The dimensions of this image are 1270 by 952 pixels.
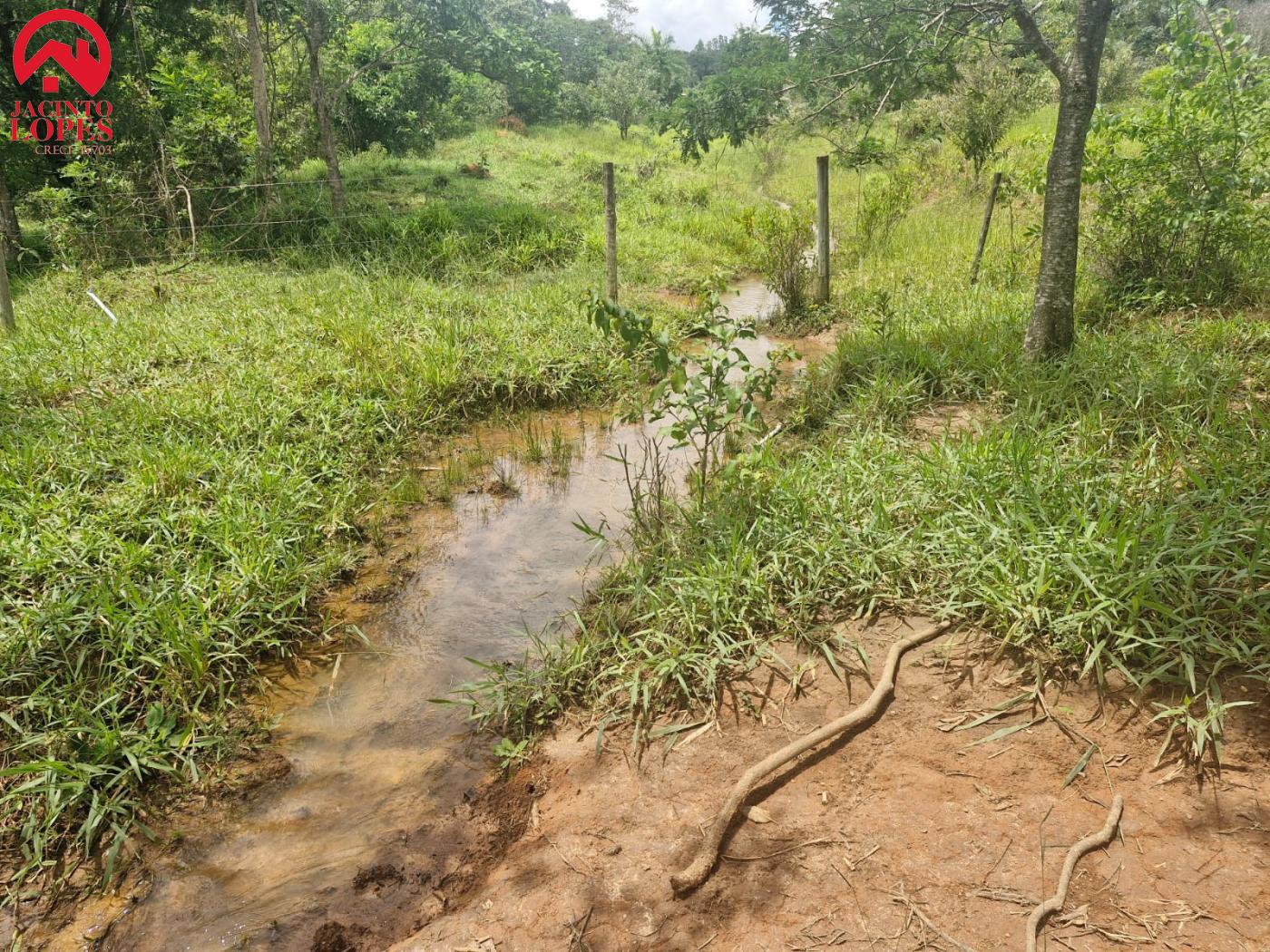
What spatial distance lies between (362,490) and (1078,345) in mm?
4718

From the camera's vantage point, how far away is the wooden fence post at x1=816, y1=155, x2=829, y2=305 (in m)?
7.23

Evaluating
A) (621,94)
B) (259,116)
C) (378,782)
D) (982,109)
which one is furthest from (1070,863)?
(621,94)

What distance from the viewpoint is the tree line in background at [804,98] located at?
457cm

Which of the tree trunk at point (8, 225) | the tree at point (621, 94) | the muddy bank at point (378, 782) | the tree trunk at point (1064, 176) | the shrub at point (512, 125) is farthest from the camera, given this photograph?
the tree at point (621, 94)

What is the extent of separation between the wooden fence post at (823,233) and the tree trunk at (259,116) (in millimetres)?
7262

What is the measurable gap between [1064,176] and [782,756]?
392 centimetres

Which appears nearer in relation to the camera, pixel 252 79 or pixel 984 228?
pixel 984 228

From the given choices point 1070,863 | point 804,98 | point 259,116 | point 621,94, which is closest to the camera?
point 1070,863

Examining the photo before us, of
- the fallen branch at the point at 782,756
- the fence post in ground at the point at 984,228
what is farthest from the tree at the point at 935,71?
the fallen branch at the point at 782,756

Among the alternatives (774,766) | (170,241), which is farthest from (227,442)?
(170,241)

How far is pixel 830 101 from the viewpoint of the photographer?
4.83 m

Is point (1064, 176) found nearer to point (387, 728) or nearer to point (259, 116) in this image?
point (387, 728)

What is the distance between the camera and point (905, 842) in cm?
199

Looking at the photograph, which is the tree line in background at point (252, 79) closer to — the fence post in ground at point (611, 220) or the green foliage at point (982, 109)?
the fence post in ground at point (611, 220)
